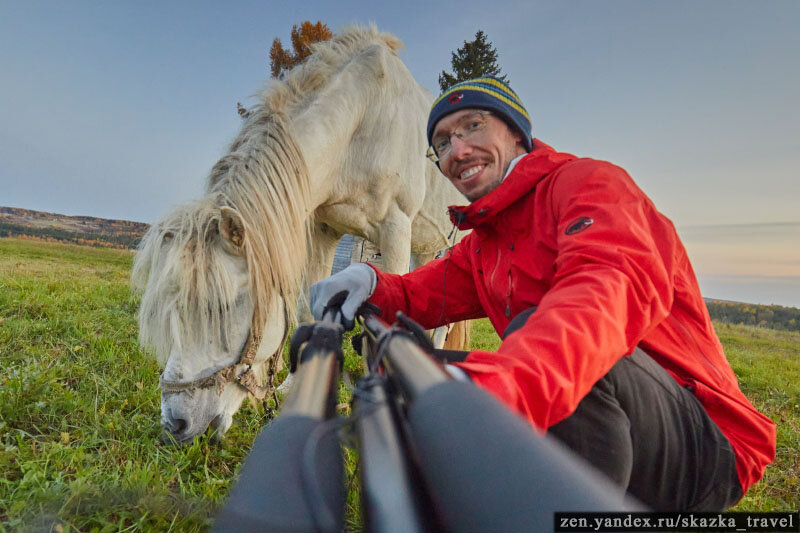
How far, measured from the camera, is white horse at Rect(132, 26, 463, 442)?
2.06m

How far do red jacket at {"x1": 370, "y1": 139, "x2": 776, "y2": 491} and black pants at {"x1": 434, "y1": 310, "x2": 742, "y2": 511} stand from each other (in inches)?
3.8

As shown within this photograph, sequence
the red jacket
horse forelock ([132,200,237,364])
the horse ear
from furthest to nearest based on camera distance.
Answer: the horse ear < horse forelock ([132,200,237,364]) < the red jacket

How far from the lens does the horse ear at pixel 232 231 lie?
2.13 meters

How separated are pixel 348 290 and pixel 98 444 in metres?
1.60

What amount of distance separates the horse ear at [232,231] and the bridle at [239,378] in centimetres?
40

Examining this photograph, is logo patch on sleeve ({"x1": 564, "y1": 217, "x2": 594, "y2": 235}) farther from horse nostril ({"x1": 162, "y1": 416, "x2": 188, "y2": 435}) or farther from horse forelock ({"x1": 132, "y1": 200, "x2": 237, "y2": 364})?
horse nostril ({"x1": 162, "y1": 416, "x2": 188, "y2": 435})

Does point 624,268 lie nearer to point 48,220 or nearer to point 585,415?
point 585,415

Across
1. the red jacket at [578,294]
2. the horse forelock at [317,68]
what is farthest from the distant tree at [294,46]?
the red jacket at [578,294]

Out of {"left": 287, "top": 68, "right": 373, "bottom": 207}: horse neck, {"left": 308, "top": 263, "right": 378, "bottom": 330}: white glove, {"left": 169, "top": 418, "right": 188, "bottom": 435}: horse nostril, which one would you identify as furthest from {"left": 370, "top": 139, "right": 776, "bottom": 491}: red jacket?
{"left": 287, "top": 68, "right": 373, "bottom": 207}: horse neck

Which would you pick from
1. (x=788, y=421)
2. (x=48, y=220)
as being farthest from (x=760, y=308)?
(x=48, y=220)

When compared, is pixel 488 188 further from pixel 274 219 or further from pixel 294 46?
pixel 294 46

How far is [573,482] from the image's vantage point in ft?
1.47

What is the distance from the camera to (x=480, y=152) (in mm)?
1844

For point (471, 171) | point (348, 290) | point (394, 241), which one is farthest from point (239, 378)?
point (394, 241)
